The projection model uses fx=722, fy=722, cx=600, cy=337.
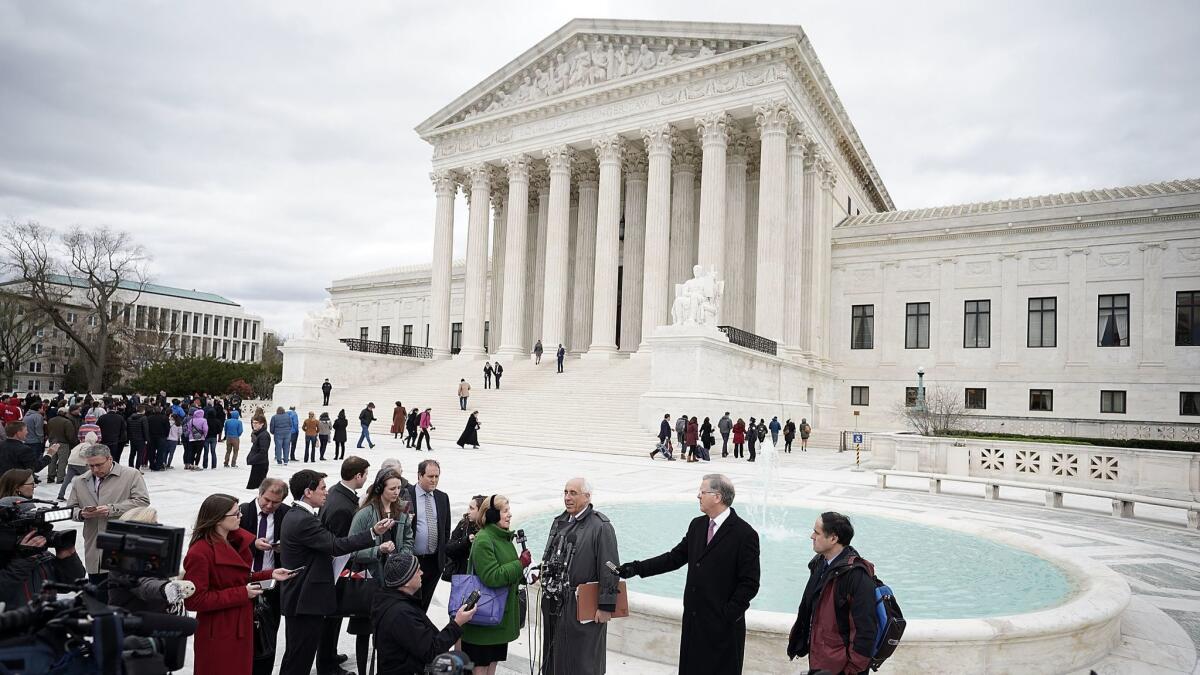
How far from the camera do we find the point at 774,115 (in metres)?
32.2

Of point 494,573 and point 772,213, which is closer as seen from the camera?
point 494,573

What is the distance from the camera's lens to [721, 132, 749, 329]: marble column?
1495 inches

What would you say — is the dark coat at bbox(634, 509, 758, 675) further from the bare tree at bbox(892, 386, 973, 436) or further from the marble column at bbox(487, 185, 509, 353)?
the marble column at bbox(487, 185, 509, 353)

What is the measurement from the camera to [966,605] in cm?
724

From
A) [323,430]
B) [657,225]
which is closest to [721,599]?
[323,430]

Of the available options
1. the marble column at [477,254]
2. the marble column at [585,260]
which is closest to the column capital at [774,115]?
the marble column at [585,260]

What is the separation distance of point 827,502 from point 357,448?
14844mm

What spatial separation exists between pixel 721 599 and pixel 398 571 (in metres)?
1.93

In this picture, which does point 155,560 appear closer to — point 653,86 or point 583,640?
point 583,640

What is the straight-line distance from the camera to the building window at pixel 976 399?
119 feet

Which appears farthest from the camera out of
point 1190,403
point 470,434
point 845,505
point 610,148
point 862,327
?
point 862,327

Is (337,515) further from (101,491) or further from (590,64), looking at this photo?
(590,64)

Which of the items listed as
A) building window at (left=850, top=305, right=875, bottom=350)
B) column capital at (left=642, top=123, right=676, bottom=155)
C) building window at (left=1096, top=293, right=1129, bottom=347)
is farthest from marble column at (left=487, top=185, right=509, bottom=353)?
building window at (left=1096, top=293, right=1129, bottom=347)

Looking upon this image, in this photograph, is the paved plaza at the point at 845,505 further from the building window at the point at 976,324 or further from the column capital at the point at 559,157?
the column capital at the point at 559,157
